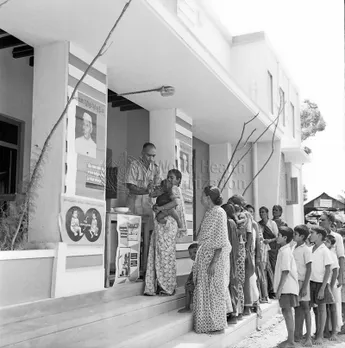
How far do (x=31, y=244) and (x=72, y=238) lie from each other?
0.40m

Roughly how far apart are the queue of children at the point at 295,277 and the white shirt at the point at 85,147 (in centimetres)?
165

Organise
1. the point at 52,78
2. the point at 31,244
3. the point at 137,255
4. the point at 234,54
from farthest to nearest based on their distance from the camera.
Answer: the point at 234,54 < the point at 137,255 < the point at 52,78 < the point at 31,244

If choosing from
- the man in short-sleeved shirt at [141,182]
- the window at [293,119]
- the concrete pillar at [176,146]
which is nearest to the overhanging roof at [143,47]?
the concrete pillar at [176,146]

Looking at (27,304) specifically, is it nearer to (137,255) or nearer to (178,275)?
(137,255)

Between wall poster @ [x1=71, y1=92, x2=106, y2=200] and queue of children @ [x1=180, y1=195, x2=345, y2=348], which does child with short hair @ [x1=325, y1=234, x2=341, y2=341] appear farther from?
wall poster @ [x1=71, y1=92, x2=106, y2=200]

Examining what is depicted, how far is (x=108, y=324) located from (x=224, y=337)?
1.33m

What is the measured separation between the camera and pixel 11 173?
19.6 feet

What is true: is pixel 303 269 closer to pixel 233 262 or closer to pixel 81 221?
pixel 233 262

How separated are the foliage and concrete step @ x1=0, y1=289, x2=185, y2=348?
2111 centimetres

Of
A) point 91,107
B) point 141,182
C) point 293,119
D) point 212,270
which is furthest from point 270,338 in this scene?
point 293,119

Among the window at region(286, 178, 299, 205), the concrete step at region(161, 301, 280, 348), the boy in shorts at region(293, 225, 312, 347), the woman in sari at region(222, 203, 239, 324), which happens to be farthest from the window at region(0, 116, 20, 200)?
the window at region(286, 178, 299, 205)

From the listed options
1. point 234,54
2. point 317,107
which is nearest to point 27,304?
point 234,54

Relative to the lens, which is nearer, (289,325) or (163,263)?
(289,325)

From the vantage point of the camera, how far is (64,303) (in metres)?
4.32
